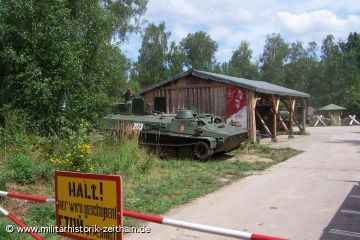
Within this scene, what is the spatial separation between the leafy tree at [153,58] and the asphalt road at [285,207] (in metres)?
52.3

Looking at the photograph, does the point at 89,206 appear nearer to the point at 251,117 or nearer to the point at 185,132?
the point at 185,132

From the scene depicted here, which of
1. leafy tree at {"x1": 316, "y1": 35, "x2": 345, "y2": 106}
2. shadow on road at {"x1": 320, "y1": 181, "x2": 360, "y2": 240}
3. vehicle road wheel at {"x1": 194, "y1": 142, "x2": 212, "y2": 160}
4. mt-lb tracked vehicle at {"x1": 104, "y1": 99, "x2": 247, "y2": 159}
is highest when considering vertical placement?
leafy tree at {"x1": 316, "y1": 35, "x2": 345, "y2": 106}

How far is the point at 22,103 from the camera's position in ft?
45.9

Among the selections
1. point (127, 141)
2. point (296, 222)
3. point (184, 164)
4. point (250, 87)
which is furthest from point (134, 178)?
point (250, 87)

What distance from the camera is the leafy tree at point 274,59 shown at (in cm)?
8244

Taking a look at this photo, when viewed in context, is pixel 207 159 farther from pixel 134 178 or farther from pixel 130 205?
pixel 130 205

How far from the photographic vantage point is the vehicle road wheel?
1530 cm

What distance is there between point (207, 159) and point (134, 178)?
16.9ft

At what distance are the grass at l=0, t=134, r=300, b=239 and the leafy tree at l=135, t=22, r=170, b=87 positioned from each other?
5003cm

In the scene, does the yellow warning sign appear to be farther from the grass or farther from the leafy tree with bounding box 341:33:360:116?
the leafy tree with bounding box 341:33:360:116

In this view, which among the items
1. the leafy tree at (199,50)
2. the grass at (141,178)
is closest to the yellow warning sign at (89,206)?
the grass at (141,178)

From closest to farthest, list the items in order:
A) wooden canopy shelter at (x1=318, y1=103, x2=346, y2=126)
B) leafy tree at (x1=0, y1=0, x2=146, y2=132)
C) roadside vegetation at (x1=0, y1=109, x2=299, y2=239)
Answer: roadside vegetation at (x1=0, y1=109, x2=299, y2=239), leafy tree at (x1=0, y1=0, x2=146, y2=132), wooden canopy shelter at (x1=318, y1=103, x2=346, y2=126)

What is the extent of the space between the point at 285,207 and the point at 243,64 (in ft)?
255

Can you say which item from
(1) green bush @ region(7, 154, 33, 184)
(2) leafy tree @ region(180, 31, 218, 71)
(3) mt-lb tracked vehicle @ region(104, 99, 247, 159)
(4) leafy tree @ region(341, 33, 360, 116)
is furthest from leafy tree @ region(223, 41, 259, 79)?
(1) green bush @ region(7, 154, 33, 184)
